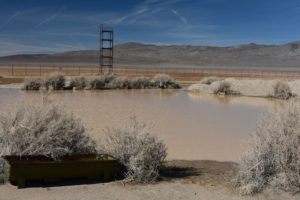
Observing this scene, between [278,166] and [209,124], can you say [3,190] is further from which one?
[209,124]

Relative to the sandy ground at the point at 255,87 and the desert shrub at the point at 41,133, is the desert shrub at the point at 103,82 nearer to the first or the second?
the sandy ground at the point at 255,87

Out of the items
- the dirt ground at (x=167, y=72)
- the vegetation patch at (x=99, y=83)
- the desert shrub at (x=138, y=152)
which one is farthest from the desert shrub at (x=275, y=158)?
the dirt ground at (x=167, y=72)

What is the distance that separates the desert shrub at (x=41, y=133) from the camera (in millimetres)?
6508

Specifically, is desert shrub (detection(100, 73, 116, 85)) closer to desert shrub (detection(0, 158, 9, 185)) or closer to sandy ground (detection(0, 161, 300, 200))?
sandy ground (detection(0, 161, 300, 200))

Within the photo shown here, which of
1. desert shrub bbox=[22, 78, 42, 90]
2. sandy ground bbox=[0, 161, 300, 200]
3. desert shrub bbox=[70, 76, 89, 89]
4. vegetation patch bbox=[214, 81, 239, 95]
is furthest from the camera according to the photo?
desert shrub bbox=[70, 76, 89, 89]

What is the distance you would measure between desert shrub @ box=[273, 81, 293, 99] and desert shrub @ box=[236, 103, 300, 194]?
1702 cm

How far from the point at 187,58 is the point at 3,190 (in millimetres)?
134093

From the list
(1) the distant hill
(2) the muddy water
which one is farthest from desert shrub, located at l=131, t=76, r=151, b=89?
(1) the distant hill

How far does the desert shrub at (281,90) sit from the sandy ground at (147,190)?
17210 mm

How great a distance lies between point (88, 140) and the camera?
7.20m

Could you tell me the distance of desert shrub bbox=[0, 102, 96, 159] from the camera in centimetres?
651

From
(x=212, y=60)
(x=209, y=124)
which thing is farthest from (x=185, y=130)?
(x=212, y=60)

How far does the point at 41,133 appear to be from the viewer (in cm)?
662

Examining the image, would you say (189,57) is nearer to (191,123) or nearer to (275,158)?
(191,123)
